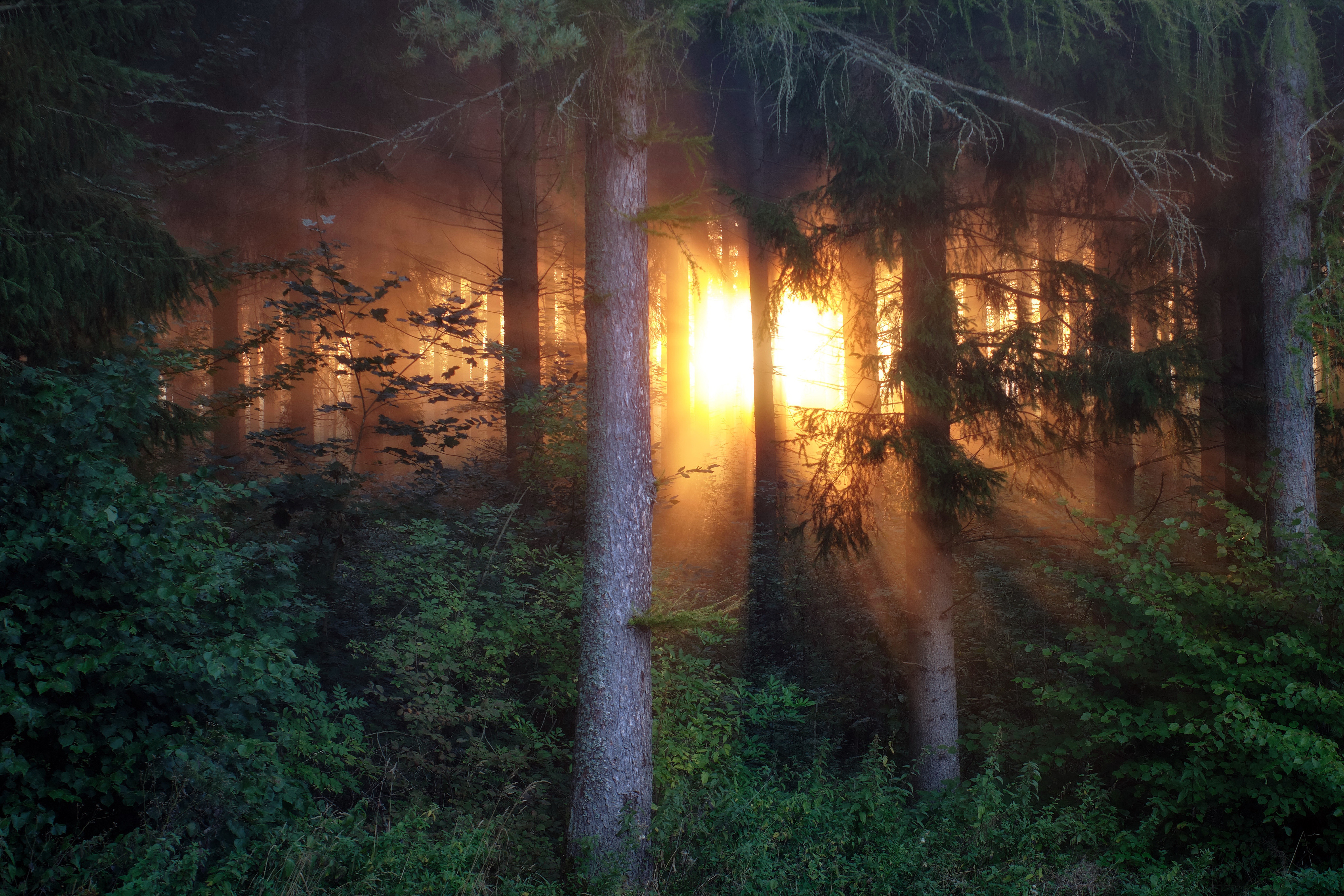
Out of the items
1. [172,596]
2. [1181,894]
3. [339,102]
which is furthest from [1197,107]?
[339,102]

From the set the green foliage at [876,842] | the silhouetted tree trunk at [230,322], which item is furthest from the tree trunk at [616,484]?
the silhouetted tree trunk at [230,322]

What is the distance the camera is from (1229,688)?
6.18 metres

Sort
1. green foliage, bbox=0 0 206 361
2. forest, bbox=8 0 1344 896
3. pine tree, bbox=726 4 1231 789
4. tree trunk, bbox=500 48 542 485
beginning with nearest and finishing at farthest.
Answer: forest, bbox=8 0 1344 896 → green foliage, bbox=0 0 206 361 → pine tree, bbox=726 4 1231 789 → tree trunk, bbox=500 48 542 485

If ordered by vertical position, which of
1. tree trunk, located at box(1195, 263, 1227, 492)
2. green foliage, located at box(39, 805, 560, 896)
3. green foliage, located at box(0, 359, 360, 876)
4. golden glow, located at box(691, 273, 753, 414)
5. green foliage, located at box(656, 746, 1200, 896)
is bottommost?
green foliage, located at box(656, 746, 1200, 896)

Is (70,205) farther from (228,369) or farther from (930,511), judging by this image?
(930,511)

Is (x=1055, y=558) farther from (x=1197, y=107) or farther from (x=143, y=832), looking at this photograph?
(x=143, y=832)

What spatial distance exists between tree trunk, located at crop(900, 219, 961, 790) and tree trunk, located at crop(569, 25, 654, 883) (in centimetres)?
312

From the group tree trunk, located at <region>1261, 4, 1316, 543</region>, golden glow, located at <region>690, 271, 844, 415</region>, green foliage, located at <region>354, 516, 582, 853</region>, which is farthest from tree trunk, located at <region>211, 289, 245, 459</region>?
tree trunk, located at <region>1261, 4, 1316, 543</region>

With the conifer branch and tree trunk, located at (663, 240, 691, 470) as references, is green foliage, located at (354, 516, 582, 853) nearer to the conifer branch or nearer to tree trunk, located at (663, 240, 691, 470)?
the conifer branch

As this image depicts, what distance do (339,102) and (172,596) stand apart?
10979 mm

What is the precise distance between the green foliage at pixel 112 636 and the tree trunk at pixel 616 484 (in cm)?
211

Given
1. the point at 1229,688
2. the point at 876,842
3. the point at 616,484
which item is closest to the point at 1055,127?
the point at 1229,688

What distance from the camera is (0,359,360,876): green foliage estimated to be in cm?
416

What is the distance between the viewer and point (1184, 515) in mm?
8742
